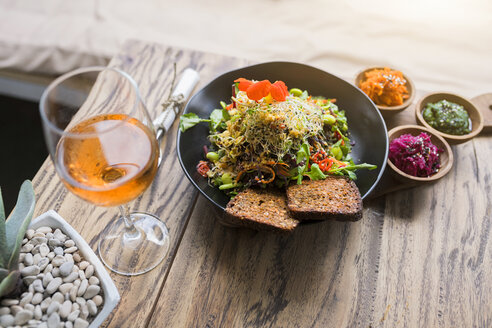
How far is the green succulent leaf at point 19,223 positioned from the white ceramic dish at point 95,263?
0.04 meters

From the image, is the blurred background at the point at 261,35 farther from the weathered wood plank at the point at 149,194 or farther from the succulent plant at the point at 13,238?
the succulent plant at the point at 13,238

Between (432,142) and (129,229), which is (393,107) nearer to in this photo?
(432,142)

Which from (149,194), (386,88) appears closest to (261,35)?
(386,88)

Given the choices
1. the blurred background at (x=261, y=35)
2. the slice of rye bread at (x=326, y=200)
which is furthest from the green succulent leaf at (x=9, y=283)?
the blurred background at (x=261, y=35)

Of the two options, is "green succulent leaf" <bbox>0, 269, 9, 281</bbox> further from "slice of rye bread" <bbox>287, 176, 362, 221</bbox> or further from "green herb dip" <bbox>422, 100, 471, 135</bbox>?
"green herb dip" <bbox>422, 100, 471, 135</bbox>

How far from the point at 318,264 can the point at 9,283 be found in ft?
2.91

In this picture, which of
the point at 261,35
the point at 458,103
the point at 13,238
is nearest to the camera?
the point at 13,238

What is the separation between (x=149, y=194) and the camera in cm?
150

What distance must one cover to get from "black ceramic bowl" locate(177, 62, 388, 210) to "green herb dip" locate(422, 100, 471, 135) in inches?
12.4

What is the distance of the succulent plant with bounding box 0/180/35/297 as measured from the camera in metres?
0.98

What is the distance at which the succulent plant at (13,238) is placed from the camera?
978 millimetres

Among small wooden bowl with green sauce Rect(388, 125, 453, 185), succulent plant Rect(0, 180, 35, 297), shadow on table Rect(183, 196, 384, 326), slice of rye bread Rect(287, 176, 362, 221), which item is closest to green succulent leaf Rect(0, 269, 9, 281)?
succulent plant Rect(0, 180, 35, 297)

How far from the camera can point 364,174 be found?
1.49 m

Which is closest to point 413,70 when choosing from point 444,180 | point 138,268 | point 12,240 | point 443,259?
point 444,180
